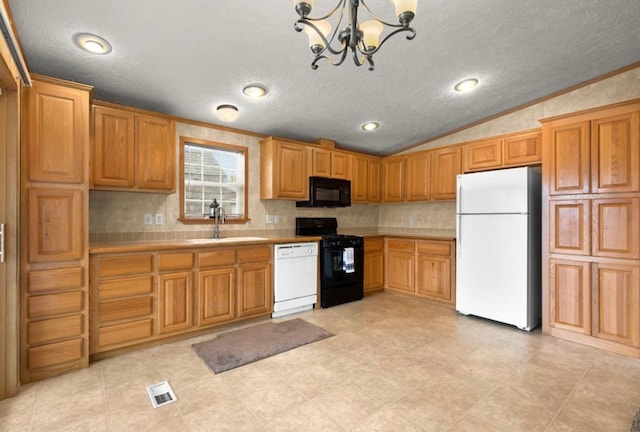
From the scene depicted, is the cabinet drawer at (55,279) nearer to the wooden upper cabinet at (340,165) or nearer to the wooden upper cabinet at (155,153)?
the wooden upper cabinet at (155,153)

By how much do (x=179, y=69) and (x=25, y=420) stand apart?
2703 millimetres

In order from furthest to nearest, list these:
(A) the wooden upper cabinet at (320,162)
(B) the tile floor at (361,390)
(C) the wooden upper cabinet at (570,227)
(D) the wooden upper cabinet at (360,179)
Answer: (D) the wooden upper cabinet at (360,179) < (A) the wooden upper cabinet at (320,162) < (C) the wooden upper cabinet at (570,227) < (B) the tile floor at (361,390)

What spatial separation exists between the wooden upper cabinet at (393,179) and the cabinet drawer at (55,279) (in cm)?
415

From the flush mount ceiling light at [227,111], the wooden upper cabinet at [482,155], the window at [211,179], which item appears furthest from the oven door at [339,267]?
the flush mount ceiling light at [227,111]

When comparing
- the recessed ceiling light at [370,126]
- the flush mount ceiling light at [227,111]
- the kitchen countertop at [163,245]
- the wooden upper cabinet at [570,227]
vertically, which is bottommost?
the kitchen countertop at [163,245]

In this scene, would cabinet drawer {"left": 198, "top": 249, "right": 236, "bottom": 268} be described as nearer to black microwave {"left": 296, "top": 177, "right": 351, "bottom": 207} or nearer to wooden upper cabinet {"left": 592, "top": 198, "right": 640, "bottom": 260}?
black microwave {"left": 296, "top": 177, "right": 351, "bottom": 207}

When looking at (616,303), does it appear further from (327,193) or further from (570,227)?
(327,193)

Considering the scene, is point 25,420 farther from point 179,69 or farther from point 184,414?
point 179,69

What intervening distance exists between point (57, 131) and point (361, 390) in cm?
298

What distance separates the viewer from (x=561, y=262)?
10.4 feet

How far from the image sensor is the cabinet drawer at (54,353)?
7.54 ft

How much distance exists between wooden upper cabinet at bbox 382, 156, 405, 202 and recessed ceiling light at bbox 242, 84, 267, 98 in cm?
262

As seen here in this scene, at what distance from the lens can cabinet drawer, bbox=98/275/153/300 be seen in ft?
8.66

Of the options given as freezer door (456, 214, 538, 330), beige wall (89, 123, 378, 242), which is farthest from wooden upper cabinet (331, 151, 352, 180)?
Result: freezer door (456, 214, 538, 330)
